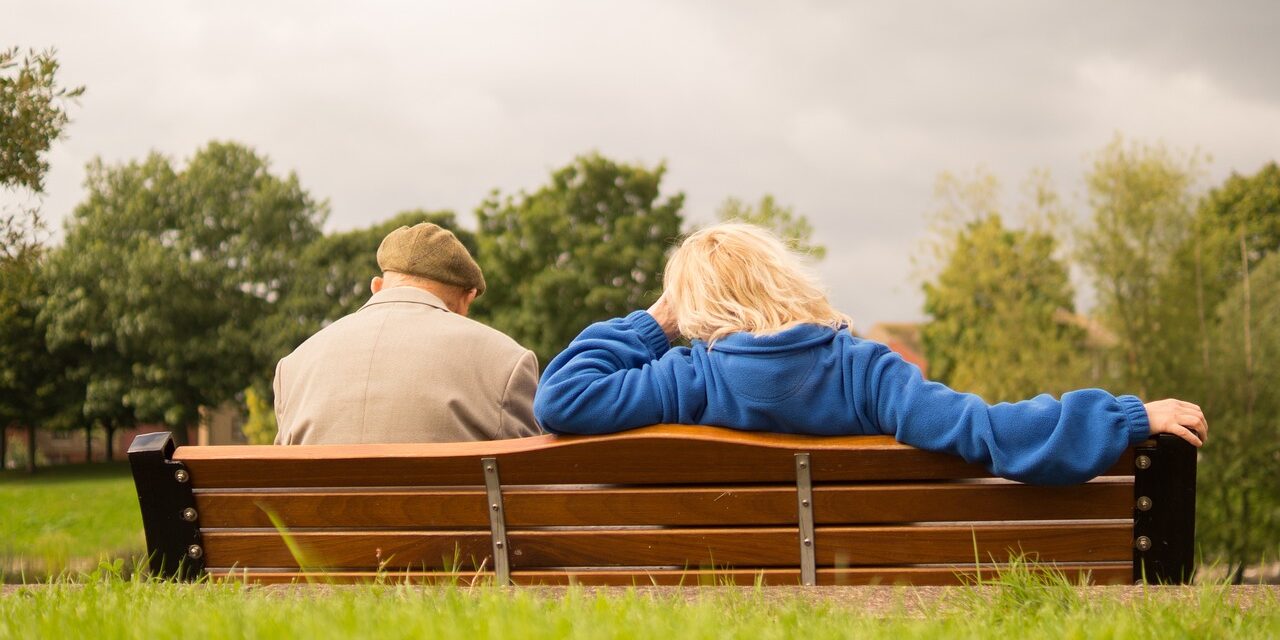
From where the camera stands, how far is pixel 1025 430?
3.46 meters

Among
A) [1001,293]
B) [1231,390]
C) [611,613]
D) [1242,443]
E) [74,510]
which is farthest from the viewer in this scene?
[1001,293]

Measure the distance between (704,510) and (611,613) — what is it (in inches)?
31.2

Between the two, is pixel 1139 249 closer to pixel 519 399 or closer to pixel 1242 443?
pixel 1242 443

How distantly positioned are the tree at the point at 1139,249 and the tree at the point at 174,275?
26852mm

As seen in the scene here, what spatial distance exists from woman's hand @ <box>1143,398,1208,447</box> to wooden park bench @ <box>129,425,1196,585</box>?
0.04 m

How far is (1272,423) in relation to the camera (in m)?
25.4

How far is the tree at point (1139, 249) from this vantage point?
26.6 meters

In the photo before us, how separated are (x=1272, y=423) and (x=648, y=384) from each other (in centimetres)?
2552

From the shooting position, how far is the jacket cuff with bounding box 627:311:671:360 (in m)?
3.89

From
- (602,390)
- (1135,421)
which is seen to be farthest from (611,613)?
(1135,421)

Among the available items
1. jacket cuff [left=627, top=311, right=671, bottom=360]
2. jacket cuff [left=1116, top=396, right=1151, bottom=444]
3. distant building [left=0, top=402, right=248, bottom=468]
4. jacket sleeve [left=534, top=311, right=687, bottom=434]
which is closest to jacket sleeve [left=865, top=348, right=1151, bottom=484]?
jacket cuff [left=1116, top=396, right=1151, bottom=444]

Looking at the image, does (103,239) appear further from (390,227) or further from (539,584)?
(539,584)

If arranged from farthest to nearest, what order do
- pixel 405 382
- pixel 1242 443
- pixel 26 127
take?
pixel 1242 443, pixel 26 127, pixel 405 382

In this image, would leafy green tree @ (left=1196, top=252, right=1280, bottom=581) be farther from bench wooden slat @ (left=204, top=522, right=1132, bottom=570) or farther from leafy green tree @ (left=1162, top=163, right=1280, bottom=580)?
bench wooden slat @ (left=204, top=522, right=1132, bottom=570)
